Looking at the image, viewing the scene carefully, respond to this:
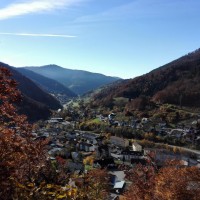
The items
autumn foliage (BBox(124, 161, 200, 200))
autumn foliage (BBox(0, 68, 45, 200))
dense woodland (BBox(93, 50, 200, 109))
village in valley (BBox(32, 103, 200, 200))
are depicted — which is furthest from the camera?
dense woodland (BBox(93, 50, 200, 109))

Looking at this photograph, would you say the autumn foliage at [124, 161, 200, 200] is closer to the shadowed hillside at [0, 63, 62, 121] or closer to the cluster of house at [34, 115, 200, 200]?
the cluster of house at [34, 115, 200, 200]

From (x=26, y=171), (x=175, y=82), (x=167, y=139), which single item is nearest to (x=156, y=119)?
(x=167, y=139)

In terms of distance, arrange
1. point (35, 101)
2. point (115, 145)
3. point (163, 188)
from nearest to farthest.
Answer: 1. point (163, 188)
2. point (115, 145)
3. point (35, 101)

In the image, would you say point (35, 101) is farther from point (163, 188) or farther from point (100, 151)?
point (163, 188)

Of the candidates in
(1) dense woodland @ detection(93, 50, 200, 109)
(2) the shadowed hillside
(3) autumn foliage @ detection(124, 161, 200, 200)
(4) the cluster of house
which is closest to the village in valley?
(4) the cluster of house

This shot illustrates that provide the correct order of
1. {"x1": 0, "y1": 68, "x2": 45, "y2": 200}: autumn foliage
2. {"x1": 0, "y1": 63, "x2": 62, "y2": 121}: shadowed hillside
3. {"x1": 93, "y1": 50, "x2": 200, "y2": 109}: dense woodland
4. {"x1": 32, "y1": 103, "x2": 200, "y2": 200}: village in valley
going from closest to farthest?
{"x1": 0, "y1": 68, "x2": 45, "y2": 200}: autumn foliage < {"x1": 32, "y1": 103, "x2": 200, "y2": 200}: village in valley < {"x1": 0, "y1": 63, "x2": 62, "y2": 121}: shadowed hillside < {"x1": 93, "y1": 50, "x2": 200, "y2": 109}: dense woodland

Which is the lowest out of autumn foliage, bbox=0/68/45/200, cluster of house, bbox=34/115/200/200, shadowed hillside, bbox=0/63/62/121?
cluster of house, bbox=34/115/200/200

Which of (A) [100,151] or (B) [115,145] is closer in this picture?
(A) [100,151]

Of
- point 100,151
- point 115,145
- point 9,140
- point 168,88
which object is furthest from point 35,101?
point 9,140

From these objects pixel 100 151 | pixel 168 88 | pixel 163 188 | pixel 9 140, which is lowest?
pixel 100 151

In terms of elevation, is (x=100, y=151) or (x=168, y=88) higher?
(x=168, y=88)

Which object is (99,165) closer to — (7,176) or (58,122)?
(7,176)

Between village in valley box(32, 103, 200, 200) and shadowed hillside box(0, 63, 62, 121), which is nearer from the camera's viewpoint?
village in valley box(32, 103, 200, 200)
